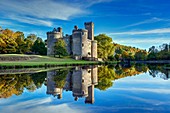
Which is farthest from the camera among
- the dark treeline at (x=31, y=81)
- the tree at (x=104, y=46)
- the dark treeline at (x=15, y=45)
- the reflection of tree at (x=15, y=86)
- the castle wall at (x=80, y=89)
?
the tree at (x=104, y=46)

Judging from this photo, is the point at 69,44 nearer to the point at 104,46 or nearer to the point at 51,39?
the point at 51,39

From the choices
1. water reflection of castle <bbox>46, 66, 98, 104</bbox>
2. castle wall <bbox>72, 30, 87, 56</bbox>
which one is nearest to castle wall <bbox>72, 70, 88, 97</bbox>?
water reflection of castle <bbox>46, 66, 98, 104</bbox>

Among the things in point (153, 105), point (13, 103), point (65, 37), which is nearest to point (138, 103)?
point (153, 105)

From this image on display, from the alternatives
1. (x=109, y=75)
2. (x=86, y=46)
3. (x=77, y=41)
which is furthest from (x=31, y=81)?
(x=86, y=46)

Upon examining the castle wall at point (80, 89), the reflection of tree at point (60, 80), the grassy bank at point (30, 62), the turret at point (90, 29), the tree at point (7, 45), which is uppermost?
the turret at point (90, 29)

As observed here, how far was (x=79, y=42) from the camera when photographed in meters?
61.9

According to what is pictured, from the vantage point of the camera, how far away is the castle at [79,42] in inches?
2431

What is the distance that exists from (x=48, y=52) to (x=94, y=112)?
64.4 m

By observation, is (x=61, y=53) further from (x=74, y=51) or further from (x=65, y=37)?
(x=65, y=37)

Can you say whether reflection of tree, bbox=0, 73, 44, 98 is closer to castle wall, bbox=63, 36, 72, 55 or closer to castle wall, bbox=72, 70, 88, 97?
castle wall, bbox=72, 70, 88, 97

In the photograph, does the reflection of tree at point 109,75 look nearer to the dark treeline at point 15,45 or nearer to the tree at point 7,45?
the tree at point 7,45

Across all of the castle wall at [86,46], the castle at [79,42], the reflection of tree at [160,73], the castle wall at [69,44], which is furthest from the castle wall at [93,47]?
the reflection of tree at [160,73]

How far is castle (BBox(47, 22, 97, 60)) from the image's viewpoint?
61.8 meters

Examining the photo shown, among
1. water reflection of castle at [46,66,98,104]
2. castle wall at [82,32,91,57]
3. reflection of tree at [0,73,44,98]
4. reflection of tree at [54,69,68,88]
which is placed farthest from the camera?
castle wall at [82,32,91,57]
